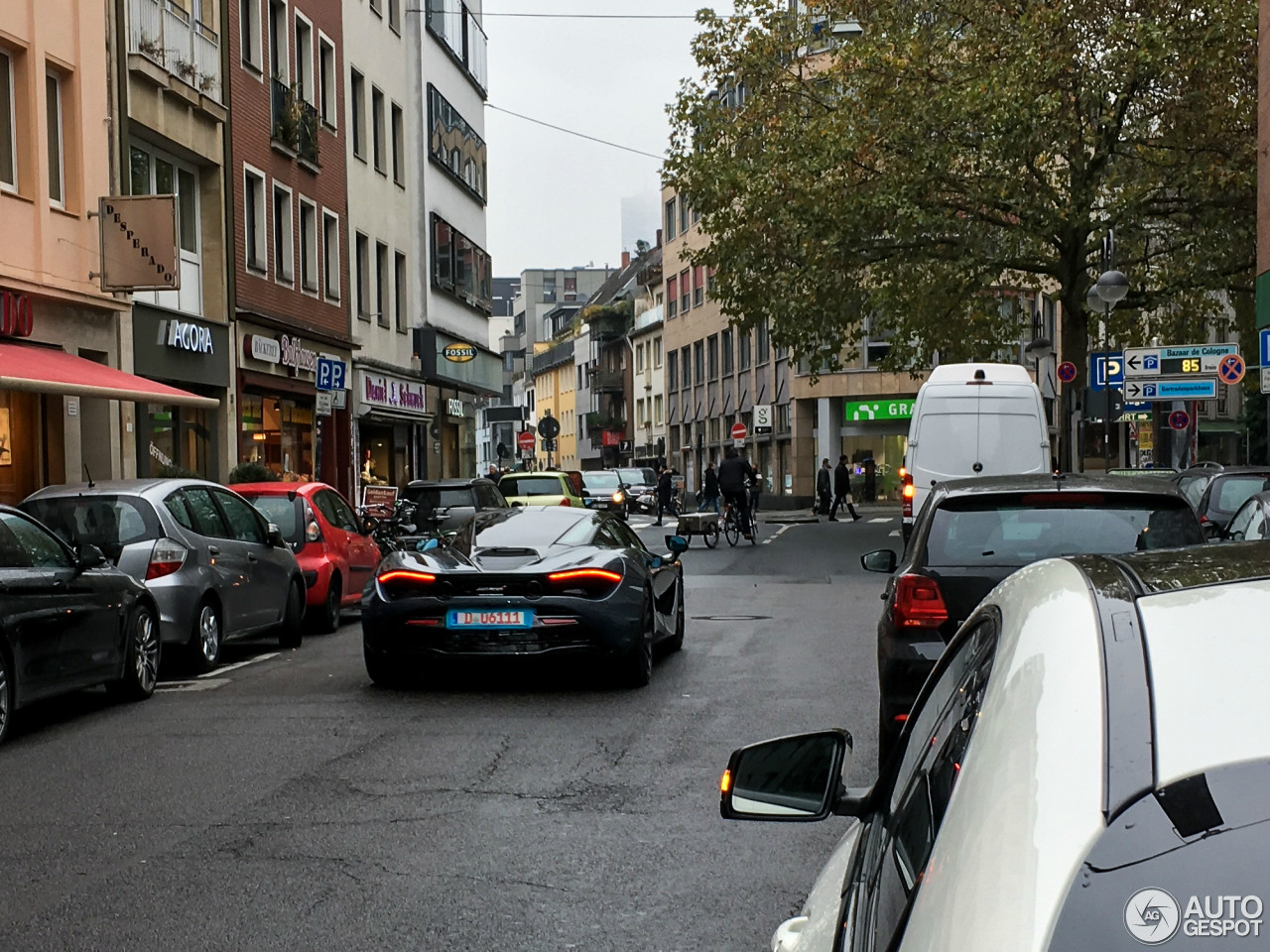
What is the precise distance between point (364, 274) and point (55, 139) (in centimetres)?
1605

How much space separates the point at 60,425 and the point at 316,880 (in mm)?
17231

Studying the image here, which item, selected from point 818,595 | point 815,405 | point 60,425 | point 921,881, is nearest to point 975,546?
point 921,881

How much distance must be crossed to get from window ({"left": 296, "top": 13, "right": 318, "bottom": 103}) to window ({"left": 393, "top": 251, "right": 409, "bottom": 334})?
7.70m

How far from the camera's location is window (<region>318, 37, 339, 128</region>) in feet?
114

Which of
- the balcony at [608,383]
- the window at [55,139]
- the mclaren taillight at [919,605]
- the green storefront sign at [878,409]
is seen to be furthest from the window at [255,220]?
the balcony at [608,383]

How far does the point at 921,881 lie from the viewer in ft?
5.92

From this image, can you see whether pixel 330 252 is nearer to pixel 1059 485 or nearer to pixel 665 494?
pixel 665 494

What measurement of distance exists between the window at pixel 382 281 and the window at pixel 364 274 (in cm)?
93

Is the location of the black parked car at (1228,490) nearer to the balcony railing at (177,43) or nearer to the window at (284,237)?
the balcony railing at (177,43)

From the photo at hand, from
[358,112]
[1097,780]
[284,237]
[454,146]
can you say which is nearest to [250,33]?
[284,237]

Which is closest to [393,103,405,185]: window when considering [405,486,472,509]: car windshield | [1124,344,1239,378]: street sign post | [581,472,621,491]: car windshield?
[581,472,621,491]: car windshield

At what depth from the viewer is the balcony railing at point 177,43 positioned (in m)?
24.2

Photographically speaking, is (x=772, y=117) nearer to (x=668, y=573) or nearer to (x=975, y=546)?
(x=668, y=573)

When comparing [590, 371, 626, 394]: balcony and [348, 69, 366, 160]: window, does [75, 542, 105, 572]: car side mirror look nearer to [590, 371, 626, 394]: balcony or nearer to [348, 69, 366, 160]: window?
[348, 69, 366, 160]: window
